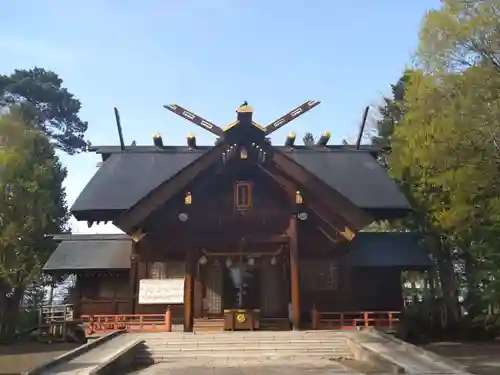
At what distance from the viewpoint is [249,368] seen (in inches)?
504

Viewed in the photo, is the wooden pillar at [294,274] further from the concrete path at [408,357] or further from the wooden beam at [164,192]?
the wooden beam at [164,192]

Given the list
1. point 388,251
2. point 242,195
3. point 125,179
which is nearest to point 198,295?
point 242,195

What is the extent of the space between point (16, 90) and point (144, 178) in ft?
62.3

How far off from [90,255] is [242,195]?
7246mm

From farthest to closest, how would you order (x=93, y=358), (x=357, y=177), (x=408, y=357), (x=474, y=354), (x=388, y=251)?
(x=357, y=177)
(x=388, y=251)
(x=474, y=354)
(x=93, y=358)
(x=408, y=357)

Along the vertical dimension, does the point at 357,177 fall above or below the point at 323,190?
above

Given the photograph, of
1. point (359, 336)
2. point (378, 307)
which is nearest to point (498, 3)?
point (359, 336)

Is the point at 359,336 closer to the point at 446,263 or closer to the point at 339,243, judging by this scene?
the point at 339,243

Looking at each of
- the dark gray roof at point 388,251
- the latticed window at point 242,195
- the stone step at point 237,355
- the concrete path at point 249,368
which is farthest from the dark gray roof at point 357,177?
the concrete path at point 249,368

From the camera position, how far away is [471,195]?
1549cm

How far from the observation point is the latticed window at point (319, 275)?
19.7 meters

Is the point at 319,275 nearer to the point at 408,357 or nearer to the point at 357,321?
the point at 357,321

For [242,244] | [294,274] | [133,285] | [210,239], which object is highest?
[210,239]

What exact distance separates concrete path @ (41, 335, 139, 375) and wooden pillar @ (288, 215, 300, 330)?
4.68 metres
